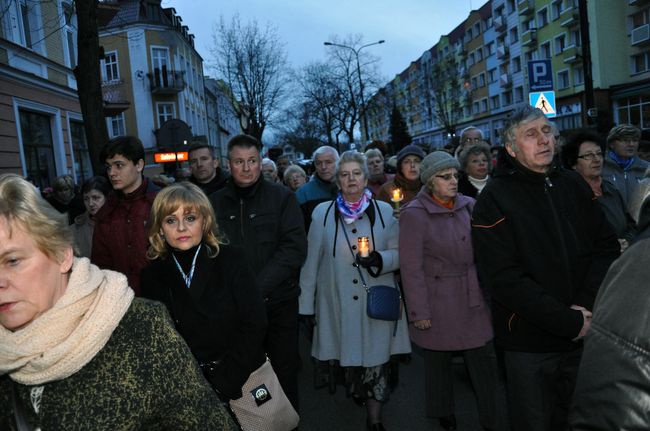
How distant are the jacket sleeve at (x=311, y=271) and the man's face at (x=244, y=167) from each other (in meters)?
0.76

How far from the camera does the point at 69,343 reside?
1.56 m

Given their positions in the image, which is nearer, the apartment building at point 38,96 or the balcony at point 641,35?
the apartment building at point 38,96

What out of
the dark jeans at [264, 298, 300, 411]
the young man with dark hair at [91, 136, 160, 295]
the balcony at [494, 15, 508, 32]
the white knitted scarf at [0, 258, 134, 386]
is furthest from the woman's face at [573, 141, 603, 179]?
the balcony at [494, 15, 508, 32]

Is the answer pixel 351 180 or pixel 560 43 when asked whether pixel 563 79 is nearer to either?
pixel 560 43

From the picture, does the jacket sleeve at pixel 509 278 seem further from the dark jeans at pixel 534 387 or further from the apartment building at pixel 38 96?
the apartment building at pixel 38 96

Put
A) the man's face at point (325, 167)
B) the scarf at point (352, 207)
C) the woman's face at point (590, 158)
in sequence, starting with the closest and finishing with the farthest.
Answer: the scarf at point (352, 207) < the woman's face at point (590, 158) < the man's face at point (325, 167)

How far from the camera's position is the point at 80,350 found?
1.57 metres

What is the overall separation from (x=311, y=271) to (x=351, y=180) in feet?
2.91

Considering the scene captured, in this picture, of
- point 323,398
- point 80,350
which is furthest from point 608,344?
point 323,398

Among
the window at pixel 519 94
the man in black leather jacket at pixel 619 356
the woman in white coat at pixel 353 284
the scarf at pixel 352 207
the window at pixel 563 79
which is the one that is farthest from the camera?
the window at pixel 519 94

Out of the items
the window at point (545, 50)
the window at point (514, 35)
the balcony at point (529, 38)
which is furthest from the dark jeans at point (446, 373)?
the window at point (514, 35)

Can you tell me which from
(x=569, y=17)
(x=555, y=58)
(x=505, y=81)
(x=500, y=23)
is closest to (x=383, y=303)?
(x=569, y=17)

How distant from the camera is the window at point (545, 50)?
145ft

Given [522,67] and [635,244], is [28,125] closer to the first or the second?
[635,244]
